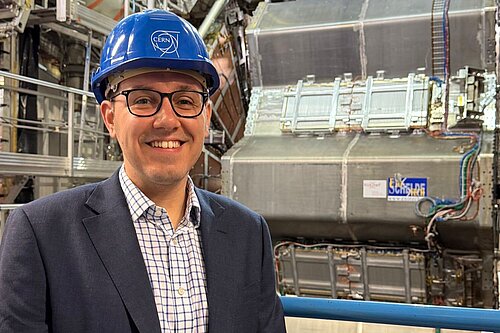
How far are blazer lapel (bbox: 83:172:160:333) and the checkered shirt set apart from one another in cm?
3

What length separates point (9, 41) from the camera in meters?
6.61

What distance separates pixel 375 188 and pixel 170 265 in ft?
13.7

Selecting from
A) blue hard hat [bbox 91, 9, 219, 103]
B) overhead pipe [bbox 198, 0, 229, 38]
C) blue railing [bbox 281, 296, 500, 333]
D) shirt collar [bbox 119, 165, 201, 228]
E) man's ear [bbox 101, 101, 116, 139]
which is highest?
overhead pipe [bbox 198, 0, 229, 38]

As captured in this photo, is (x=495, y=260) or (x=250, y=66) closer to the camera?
(x=495, y=260)

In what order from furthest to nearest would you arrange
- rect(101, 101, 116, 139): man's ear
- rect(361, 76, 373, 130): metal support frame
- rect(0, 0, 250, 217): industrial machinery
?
rect(0, 0, 250, 217): industrial machinery < rect(361, 76, 373, 130): metal support frame < rect(101, 101, 116, 139): man's ear

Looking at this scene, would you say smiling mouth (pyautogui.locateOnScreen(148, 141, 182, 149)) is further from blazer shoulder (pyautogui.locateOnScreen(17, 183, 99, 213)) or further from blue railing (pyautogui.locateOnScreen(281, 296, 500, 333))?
blue railing (pyautogui.locateOnScreen(281, 296, 500, 333))

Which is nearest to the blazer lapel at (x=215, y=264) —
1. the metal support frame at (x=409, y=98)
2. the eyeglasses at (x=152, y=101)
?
the eyeglasses at (x=152, y=101)

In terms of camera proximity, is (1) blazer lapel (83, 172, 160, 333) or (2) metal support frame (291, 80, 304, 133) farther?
(2) metal support frame (291, 80, 304, 133)

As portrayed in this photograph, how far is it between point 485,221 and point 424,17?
205 cm

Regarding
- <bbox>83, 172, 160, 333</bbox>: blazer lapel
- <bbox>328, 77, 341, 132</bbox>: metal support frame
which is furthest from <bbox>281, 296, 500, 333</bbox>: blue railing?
<bbox>328, 77, 341, 132</bbox>: metal support frame

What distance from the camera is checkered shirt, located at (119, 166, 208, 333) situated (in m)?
1.46

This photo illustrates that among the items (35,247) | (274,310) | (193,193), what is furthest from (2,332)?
(274,310)

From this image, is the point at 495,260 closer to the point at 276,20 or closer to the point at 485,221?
the point at 485,221

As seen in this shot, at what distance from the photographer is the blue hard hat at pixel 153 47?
1.49 meters
